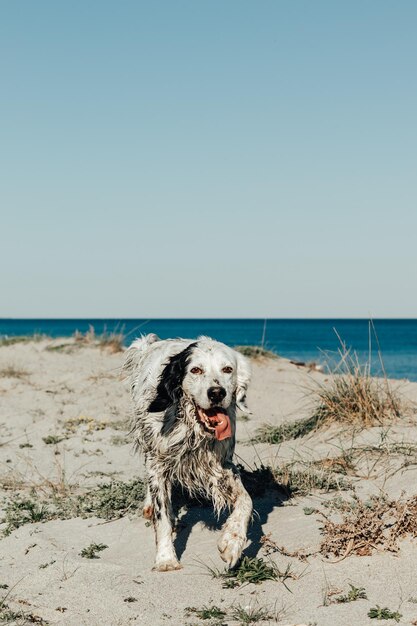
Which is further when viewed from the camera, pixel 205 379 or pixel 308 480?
pixel 308 480

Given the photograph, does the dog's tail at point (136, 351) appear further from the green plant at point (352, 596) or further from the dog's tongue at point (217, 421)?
the green plant at point (352, 596)

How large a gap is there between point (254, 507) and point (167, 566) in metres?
1.38

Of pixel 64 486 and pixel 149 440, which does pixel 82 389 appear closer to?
pixel 64 486

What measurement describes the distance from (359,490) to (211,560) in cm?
172

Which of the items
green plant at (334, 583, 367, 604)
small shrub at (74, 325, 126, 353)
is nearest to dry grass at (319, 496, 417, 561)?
green plant at (334, 583, 367, 604)

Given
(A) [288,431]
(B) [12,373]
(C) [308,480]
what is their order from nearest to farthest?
(C) [308,480] < (A) [288,431] < (B) [12,373]

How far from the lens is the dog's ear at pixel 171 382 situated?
18.4ft

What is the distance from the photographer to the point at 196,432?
5.65m

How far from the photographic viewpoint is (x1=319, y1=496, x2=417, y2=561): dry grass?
16.8 ft

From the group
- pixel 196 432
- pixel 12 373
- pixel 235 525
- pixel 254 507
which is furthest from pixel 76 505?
pixel 12 373

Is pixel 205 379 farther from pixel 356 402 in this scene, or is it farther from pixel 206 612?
pixel 356 402

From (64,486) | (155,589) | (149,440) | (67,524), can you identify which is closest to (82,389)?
(64,486)

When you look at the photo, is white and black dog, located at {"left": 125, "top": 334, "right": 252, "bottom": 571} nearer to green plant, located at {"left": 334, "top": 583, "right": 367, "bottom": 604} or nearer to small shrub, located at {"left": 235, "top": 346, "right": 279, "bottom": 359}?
green plant, located at {"left": 334, "top": 583, "right": 367, "bottom": 604}

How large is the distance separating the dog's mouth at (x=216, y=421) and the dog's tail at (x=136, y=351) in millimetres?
1835
